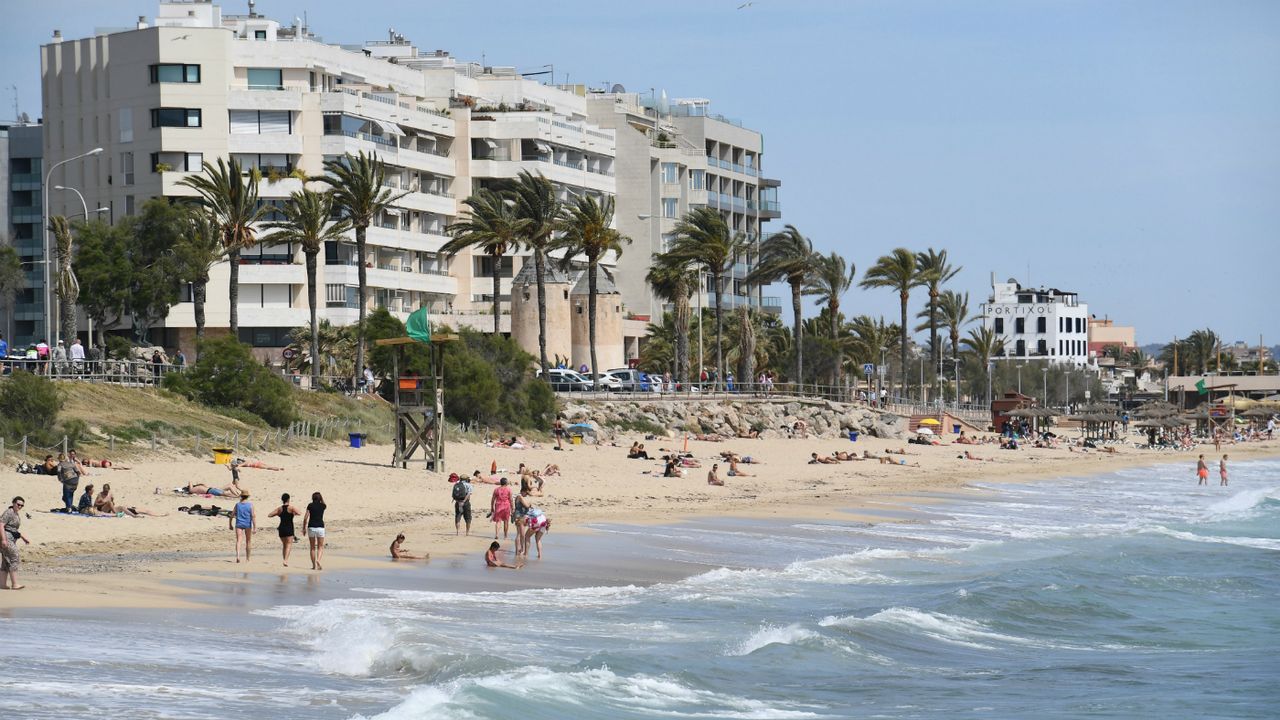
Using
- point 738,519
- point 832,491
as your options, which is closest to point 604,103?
point 832,491

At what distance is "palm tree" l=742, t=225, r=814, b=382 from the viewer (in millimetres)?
74750

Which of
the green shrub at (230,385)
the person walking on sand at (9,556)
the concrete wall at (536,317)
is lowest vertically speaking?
the person walking on sand at (9,556)

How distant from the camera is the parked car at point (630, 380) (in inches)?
2571

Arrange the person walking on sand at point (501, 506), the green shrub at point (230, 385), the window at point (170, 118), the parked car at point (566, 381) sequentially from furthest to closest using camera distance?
1. the window at point (170, 118)
2. the parked car at point (566, 381)
3. the green shrub at point (230, 385)
4. the person walking on sand at point (501, 506)

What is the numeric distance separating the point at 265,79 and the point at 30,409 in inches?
1647

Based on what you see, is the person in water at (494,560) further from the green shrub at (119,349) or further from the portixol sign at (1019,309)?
the portixol sign at (1019,309)

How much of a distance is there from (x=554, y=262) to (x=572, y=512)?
137ft

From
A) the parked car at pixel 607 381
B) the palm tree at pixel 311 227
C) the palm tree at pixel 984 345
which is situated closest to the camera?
the palm tree at pixel 311 227

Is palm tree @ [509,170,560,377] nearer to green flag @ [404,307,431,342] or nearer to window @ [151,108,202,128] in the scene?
window @ [151,108,202,128]

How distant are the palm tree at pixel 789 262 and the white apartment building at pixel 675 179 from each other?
10.9 meters

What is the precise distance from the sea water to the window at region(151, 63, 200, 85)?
46090 millimetres

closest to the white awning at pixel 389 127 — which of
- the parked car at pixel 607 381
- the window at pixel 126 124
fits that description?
the window at pixel 126 124

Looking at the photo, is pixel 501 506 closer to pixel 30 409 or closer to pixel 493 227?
pixel 30 409

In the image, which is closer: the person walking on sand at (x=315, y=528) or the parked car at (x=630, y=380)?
the person walking on sand at (x=315, y=528)
